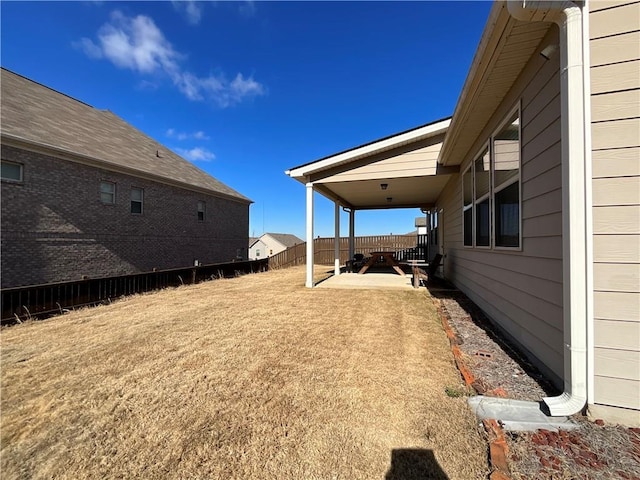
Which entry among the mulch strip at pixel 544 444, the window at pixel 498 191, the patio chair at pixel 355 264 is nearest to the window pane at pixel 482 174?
the window at pixel 498 191

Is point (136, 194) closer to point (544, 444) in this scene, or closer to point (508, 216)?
point (508, 216)

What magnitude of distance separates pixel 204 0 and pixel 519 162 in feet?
27.5

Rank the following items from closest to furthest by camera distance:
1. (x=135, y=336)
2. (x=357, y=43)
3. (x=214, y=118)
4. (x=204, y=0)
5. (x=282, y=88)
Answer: (x=135, y=336) → (x=204, y=0) → (x=357, y=43) → (x=282, y=88) → (x=214, y=118)

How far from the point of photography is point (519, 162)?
128 inches

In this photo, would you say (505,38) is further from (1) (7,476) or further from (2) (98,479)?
(1) (7,476)

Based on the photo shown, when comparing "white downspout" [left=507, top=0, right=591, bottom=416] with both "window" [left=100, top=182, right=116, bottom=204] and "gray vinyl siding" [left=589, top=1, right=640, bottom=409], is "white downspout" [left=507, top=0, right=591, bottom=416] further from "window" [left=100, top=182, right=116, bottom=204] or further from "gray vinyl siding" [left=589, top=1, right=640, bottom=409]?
"window" [left=100, top=182, right=116, bottom=204]

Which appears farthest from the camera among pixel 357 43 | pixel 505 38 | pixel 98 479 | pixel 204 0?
pixel 357 43

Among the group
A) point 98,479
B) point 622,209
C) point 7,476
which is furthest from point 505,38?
point 7,476

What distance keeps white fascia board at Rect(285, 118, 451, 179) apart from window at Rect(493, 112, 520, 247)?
2.51 meters

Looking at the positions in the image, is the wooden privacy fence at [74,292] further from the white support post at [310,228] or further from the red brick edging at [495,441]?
the red brick edging at [495,441]

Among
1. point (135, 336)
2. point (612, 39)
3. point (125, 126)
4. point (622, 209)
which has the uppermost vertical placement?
point (125, 126)

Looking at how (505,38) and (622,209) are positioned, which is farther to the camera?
(505,38)

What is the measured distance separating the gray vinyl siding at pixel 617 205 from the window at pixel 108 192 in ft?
39.1

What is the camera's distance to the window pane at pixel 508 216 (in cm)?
335
